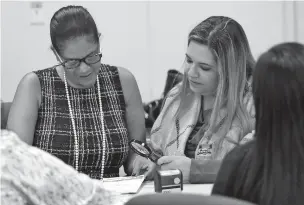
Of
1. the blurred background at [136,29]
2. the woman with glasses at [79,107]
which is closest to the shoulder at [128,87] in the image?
the woman with glasses at [79,107]

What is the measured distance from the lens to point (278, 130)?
1354 millimetres

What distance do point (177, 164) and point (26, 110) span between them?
0.72 meters

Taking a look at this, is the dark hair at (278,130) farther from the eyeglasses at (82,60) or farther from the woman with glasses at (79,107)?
the eyeglasses at (82,60)

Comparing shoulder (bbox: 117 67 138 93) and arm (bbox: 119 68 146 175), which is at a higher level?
shoulder (bbox: 117 67 138 93)

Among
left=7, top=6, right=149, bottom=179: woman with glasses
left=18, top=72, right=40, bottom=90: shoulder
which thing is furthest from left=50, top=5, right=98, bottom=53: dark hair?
left=18, top=72, right=40, bottom=90: shoulder

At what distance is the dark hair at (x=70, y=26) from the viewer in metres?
2.32

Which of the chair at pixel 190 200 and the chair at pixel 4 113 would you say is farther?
the chair at pixel 4 113

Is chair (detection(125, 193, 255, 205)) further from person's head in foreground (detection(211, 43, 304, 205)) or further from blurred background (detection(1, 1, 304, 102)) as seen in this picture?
blurred background (detection(1, 1, 304, 102))

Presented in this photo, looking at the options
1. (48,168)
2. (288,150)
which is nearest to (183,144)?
(288,150)

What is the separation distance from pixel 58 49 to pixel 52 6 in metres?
2.17

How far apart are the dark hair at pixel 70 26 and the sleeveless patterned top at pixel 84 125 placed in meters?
0.21

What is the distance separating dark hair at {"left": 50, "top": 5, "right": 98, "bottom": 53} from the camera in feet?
7.61

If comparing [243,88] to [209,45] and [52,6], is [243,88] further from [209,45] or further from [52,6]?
[52,6]

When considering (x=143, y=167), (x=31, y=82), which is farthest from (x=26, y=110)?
(x=143, y=167)
